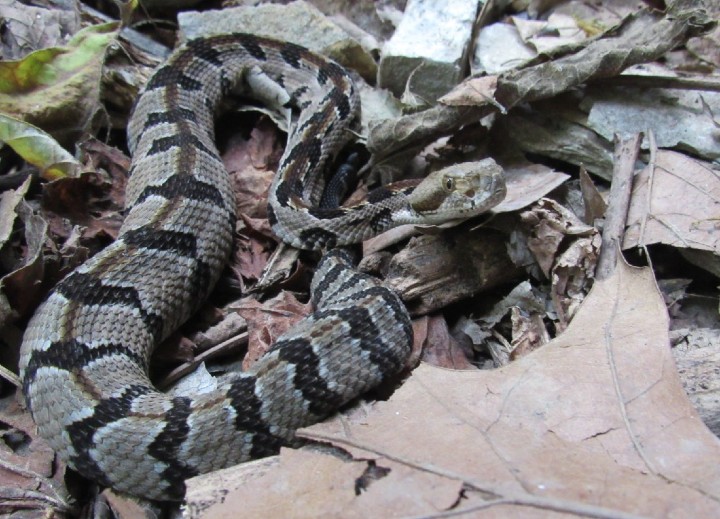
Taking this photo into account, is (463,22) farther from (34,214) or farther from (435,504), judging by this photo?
(435,504)

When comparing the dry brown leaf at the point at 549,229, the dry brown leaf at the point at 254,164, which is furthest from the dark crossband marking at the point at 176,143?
the dry brown leaf at the point at 549,229

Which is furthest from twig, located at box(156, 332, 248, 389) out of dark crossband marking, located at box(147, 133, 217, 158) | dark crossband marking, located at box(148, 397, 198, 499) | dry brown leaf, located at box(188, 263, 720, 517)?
dark crossband marking, located at box(147, 133, 217, 158)

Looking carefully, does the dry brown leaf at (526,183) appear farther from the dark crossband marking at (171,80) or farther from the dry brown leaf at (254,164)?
the dark crossband marking at (171,80)

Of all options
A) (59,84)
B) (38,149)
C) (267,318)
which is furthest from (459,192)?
(59,84)

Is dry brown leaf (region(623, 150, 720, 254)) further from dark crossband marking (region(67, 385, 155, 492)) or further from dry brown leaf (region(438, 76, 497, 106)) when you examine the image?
dark crossband marking (region(67, 385, 155, 492))

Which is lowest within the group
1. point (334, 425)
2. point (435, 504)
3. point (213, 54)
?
point (334, 425)

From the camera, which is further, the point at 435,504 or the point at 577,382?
the point at 577,382

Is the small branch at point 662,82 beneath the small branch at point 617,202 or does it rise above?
above

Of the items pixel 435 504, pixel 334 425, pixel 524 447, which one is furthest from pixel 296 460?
pixel 524 447
